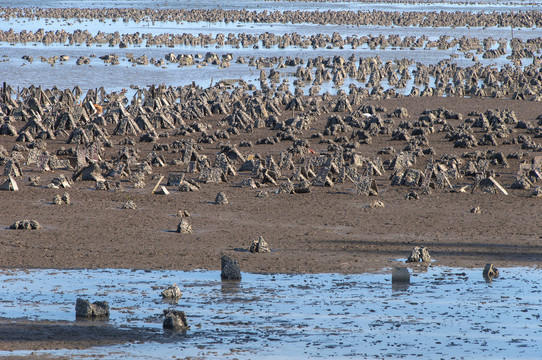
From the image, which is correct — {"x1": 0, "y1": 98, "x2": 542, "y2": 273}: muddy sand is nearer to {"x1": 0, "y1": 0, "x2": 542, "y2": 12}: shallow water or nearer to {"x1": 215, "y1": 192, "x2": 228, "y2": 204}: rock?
{"x1": 215, "y1": 192, "x2": 228, "y2": 204}: rock

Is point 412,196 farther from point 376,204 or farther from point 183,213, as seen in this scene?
point 183,213

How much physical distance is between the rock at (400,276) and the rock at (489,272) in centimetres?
157

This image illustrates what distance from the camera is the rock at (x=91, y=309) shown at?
12.5m

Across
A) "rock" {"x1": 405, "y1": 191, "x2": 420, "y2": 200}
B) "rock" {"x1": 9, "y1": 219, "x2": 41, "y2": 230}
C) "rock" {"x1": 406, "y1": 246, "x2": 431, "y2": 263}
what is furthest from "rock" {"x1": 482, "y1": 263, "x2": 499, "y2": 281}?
"rock" {"x1": 9, "y1": 219, "x2": 41, "y2": 230}

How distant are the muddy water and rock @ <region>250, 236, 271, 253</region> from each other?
1730 mm

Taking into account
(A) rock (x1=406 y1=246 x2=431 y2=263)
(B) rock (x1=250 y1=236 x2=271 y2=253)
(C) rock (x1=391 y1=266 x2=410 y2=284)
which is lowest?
(C) rock (x1=391 y1=266 x2=410 y2=284)

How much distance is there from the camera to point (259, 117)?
37.5 m

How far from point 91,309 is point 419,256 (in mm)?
6850

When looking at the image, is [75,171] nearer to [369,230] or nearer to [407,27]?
[369,230]

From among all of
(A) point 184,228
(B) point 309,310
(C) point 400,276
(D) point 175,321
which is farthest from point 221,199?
(D) point 175,321

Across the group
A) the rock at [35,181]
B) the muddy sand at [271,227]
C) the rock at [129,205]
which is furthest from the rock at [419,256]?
the rock at [35,181]

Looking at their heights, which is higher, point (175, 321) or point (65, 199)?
point (65, 199)

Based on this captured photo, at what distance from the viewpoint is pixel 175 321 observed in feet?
39.4

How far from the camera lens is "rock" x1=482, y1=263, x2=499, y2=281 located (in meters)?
15.4
